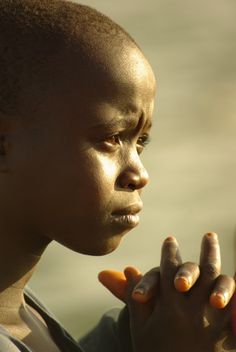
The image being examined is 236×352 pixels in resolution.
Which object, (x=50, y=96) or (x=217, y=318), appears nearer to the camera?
(x=50, y=96)

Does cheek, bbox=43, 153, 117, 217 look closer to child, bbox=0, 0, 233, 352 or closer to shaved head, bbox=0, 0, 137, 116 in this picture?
child, bbox=0, 0, 233, 352

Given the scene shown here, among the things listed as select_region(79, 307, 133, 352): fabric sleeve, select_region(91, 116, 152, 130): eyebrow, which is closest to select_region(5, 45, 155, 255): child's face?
select_region(91, 116, 152, 130): eyebrow

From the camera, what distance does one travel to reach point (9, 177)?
4.74 feet

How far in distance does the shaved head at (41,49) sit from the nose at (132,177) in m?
0.15

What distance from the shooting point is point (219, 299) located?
1.48 metres

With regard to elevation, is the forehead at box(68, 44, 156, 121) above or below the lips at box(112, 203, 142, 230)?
above

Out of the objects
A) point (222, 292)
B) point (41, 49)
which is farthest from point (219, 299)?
point (41, 49)

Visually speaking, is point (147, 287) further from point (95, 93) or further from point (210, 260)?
A: point (95, 93)

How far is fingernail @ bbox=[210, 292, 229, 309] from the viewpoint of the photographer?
1.48 m

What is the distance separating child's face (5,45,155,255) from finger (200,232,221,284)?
151mm

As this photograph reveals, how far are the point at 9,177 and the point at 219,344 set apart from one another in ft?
Answer: 1.39

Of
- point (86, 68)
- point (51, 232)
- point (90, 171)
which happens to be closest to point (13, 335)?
point (51, 232)

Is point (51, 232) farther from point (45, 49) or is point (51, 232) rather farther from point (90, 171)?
point (45, 49)

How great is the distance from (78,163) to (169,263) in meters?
0.24
